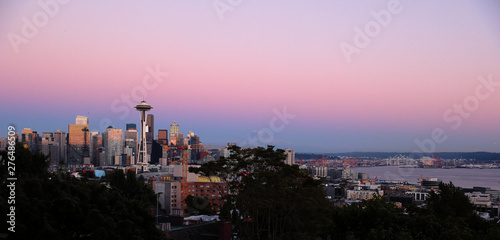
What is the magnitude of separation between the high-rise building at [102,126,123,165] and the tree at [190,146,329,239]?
111 metres

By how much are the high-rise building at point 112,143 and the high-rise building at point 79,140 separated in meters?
7.08

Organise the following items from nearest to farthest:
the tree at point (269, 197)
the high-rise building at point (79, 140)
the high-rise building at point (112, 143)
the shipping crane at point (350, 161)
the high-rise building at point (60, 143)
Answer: the tree at point (269, 197) < the high-rise building at point (60, 143) < the high-rise building at point (79, 140) < the high-rise building at point (112, 143) < the shipping crane at point (350, 161)

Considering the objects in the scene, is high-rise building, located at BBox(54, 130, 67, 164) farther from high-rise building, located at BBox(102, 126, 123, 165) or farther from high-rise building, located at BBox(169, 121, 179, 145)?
high-rise building, located at BBox(169, 121, 179, 145)

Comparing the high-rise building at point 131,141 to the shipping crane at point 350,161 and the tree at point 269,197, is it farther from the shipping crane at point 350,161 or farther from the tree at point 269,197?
the tree at point 269,197

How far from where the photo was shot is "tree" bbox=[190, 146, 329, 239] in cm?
1067

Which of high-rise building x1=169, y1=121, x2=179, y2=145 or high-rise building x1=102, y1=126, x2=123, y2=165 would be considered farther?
high-rise building x1=169, y1=121, x2=179, y2=145

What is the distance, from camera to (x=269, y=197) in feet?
35.6

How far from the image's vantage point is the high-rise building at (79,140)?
105m

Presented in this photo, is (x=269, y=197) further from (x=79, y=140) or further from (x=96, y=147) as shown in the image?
(x=96, y=147)

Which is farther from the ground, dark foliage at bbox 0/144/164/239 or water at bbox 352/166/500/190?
dark foliage at bbox 0/144/164/239

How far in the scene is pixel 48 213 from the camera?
7754 mm

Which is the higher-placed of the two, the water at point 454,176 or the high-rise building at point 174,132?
the high-rise building at point 174,132

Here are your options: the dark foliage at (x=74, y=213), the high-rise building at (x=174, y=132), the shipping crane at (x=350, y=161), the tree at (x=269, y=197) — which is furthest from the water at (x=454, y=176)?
the dark foliage at (x=74, y=213)

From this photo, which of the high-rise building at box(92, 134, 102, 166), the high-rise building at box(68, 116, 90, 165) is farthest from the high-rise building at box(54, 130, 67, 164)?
the high-rise building at box(92, 134, 102, 166)
